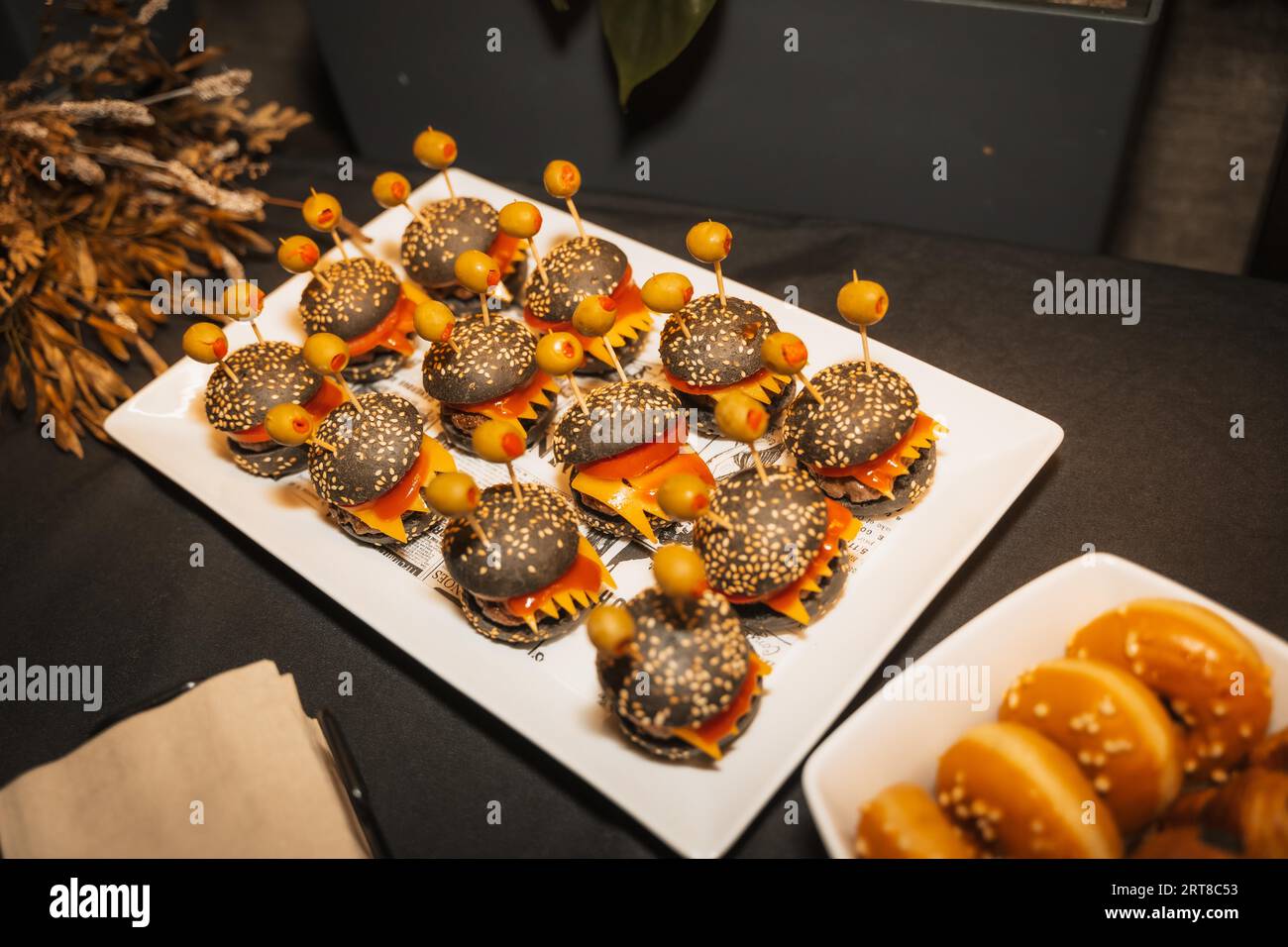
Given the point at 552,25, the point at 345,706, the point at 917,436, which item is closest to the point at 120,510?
the point at 345,706

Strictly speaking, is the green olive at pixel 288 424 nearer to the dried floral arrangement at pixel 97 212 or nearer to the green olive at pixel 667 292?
the green olive at pixel 667 292

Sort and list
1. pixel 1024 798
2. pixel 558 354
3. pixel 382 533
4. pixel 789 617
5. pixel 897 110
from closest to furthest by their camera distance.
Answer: pixel 1024 798, pixel 789 617, pixel 558 354, pixel 382 533, pixel 897 110

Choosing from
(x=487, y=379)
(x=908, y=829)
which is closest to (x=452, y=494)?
(x=487, y=379)

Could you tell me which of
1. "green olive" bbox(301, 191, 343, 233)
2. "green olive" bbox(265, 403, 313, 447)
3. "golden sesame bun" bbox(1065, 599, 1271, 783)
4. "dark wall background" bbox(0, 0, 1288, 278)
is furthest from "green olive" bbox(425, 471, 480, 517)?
"dark wall background" bbox(0, 0, 1288, 278)

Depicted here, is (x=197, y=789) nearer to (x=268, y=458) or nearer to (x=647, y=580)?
(x=268, y=458)

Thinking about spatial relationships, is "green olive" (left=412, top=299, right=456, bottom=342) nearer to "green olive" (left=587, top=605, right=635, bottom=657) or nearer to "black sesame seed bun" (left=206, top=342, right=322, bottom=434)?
"black sesame seed bun" (left=206, top=342, right=322, bottom=434)

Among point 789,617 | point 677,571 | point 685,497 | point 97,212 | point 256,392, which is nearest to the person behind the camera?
point 677,571

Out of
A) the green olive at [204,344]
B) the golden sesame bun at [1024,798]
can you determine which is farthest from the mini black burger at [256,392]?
the golden sesame bun at [1024,798]
